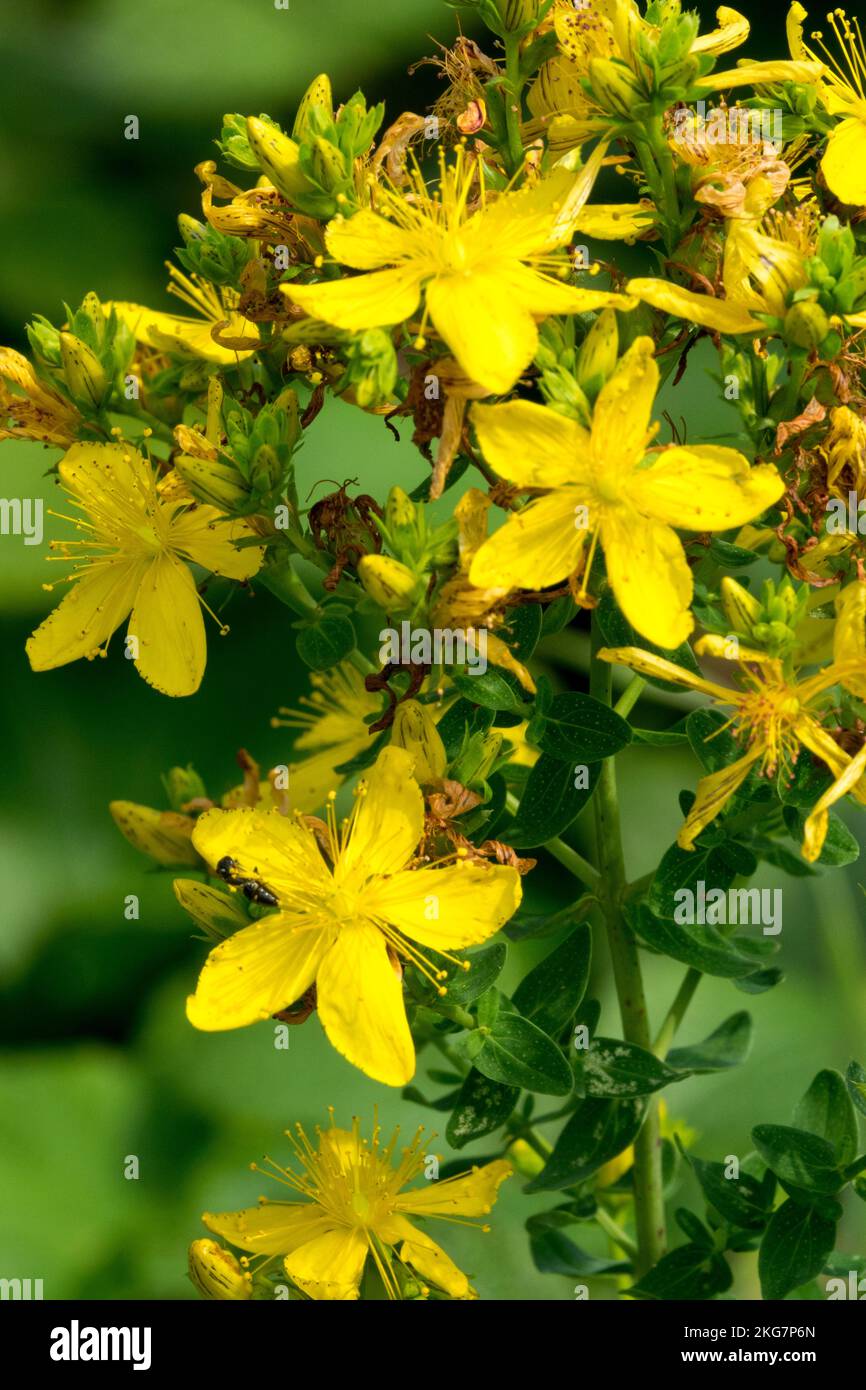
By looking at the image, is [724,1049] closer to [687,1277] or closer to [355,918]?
[687,1277]

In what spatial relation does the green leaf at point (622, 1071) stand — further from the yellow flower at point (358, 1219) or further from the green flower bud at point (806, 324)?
the green flower bud at point (806, 324)

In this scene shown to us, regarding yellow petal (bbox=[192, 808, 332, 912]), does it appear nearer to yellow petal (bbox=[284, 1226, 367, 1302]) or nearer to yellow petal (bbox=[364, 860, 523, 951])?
yellow petal (bbox=[364, 860, 523, 951])

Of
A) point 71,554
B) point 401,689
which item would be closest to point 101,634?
point 71,554

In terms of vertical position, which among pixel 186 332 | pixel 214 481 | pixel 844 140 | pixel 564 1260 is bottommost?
pixel 564 1260

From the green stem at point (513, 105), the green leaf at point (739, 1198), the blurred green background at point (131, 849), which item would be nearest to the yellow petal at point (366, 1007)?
the green leaf at point (739, 1198)

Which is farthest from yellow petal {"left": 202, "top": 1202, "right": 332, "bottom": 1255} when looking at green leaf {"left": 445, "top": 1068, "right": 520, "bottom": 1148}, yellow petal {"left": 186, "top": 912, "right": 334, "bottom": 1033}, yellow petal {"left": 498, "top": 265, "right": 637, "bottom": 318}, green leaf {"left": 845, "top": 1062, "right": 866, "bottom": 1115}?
yellow petal {"left": 498, "top": 265, "right": 637, "bottom": 318}

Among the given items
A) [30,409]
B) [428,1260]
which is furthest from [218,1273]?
[30,409]

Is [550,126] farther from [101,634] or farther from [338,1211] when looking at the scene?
[338,1211]
